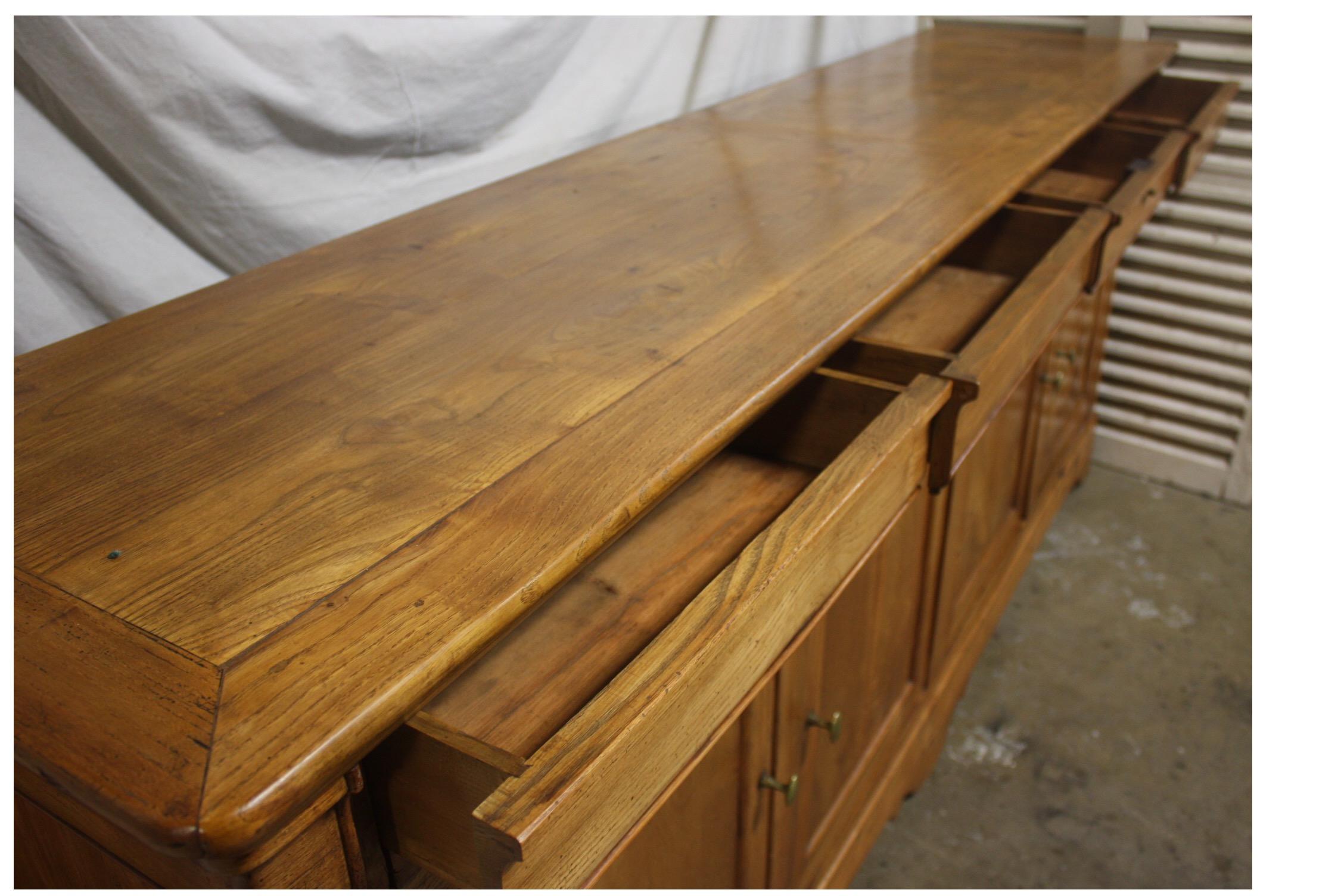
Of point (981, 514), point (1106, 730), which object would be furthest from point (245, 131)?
point (1106, 730)

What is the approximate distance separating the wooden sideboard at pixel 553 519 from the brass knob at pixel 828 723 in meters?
0.01

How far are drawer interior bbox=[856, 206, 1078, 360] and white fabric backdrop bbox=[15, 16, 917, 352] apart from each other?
597 millimetres

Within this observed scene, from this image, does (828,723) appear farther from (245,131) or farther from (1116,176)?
(1116,176)

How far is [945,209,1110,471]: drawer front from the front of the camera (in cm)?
101

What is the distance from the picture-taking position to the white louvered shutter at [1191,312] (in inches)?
78.6

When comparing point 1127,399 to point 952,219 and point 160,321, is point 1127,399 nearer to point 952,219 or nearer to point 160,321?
point 952,219

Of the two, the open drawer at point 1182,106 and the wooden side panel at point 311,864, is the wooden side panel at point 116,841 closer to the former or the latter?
the wooden side panel at point 311,864

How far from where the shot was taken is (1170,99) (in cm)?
190

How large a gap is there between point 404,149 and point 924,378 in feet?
2.57

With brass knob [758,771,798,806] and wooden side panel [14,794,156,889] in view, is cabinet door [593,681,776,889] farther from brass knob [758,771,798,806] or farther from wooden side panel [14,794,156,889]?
wooden side panel [14,794,156,889]

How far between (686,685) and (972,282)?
91 centimetres

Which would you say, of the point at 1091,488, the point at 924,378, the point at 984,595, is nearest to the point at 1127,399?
the point at 1091,488

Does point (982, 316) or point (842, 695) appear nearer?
point (842, 695)

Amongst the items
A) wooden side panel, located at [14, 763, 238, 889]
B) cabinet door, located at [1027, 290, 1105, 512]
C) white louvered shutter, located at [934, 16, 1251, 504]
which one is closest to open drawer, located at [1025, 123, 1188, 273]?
cabinet door, located at [1027, 290, 1105, 512]
